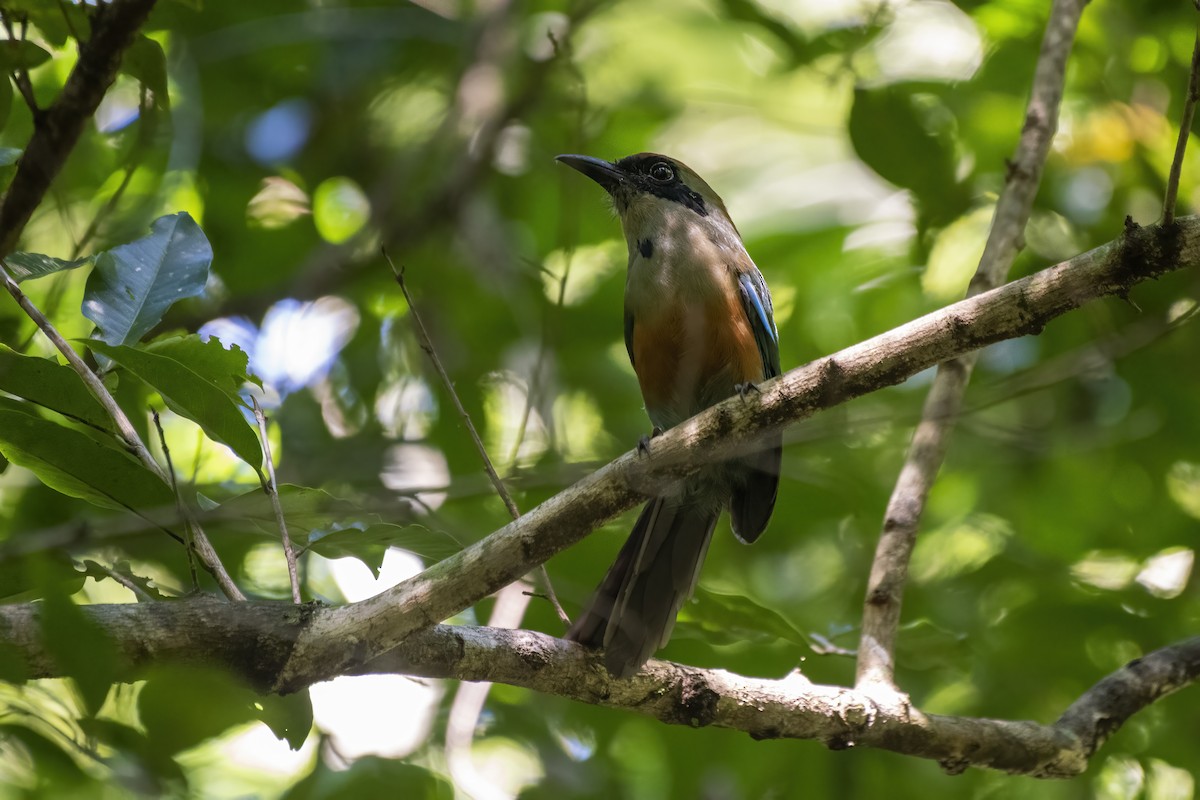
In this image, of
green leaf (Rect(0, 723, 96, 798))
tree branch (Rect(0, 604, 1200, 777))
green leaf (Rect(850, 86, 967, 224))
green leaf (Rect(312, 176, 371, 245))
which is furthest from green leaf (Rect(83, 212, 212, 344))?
green leaf (Rect(312, 176, 371, 245))

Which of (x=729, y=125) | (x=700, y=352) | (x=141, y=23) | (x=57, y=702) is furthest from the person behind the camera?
(x=729, y=125)

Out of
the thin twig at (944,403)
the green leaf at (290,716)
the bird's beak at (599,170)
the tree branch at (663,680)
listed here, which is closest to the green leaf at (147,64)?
the tree branch at (663,680)

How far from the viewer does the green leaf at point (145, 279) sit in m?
2.80

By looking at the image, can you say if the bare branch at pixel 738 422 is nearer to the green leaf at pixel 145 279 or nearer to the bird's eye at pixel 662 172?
the green leaf at pixel 145 279

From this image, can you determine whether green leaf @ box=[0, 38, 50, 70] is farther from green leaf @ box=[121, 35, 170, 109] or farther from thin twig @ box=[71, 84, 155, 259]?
thin twig @ box=[71, 84, 155, 259]

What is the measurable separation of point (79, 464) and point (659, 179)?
3.16 metres

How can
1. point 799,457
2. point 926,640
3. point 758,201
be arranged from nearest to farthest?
point 926,640 < point 799,457 < point 758,201

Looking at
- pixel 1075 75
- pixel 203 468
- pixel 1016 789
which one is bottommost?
pixel 1016 789

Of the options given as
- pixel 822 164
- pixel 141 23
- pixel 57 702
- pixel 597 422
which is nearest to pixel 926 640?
pixel 597 422

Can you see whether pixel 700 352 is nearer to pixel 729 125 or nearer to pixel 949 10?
pixel 949 10

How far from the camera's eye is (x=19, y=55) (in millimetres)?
2992

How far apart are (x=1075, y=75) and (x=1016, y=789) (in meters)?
3.27

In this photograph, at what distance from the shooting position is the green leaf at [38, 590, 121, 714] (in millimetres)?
1711

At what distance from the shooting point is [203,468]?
14.7 feet
